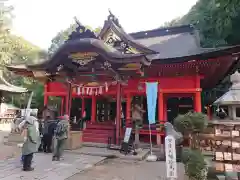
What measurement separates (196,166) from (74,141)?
5850 millimetres

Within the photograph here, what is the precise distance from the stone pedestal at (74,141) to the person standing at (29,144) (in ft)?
9.85

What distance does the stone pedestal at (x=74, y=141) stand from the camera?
8984 mm

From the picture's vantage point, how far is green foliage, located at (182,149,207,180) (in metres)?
4.79

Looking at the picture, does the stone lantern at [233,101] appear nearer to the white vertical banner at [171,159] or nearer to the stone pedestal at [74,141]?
the white vertical banner at [171,159]

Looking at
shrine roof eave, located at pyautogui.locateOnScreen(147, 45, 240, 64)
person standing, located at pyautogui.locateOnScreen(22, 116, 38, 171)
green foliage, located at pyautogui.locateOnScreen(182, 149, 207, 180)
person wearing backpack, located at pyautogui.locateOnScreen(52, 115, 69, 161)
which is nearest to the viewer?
green foliage, located at pyautogui.locateOnScreen(182, 149, 207, 180)

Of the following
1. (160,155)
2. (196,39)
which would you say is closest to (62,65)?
(160,155)

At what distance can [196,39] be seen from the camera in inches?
554

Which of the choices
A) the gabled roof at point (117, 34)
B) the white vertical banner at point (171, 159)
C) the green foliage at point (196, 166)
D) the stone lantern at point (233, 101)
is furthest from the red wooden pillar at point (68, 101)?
the stone lantern at point (233, 101)

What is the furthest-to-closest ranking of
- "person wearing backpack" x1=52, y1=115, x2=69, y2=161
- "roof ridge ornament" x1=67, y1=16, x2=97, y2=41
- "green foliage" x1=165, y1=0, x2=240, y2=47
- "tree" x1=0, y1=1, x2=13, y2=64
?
"tree" x1=0, y1=1, x2=13, y2=64
"green foliage" x1=165, y1=0, x2=240, y2=47
"roof ridge ornament" x1=67, y1=16, x2=97, y2=41
"person wearing backpack" x1=52, y1=115, x2=69, y2=161

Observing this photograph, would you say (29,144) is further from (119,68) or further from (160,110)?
(160,110)

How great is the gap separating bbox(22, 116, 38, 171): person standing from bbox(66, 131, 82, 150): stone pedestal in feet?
9.85

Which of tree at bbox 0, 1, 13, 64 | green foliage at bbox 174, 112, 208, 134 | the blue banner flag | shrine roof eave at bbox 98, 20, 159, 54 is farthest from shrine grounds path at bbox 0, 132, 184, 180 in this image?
tree at bbox 0, 1, 13, 64

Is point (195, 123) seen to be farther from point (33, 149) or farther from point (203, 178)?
point (33, 149)

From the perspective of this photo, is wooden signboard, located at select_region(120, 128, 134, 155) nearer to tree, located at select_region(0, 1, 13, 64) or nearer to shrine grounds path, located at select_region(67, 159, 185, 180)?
shrine grounds path, located at select_region(67, 159, 185, 180)
